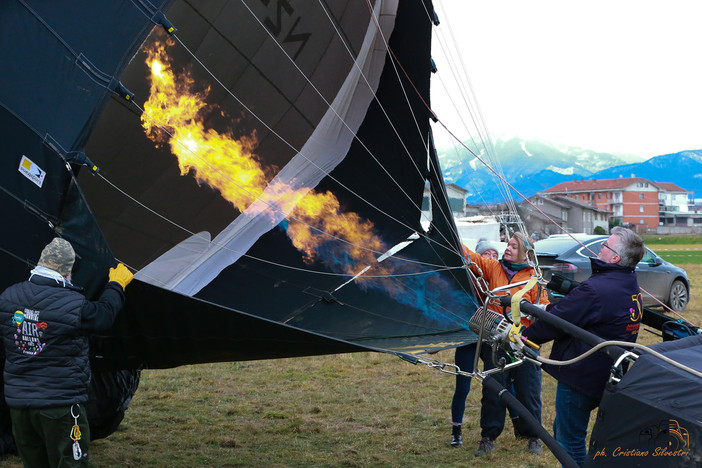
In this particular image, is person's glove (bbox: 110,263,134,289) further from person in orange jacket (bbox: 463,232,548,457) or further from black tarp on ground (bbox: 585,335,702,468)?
person in orange jacket (bbox: 463,232,548,457)

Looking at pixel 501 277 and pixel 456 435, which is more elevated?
pixel 501 277

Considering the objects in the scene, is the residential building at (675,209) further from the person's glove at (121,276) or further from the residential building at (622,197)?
the person's glove at (121,276)

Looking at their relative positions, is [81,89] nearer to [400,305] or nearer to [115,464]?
[115,464]

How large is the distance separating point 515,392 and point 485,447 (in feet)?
1.38

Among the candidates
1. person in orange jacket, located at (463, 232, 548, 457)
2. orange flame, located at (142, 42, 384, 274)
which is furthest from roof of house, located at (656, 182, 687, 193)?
person in orange jacket, located at (463, 232, 548, 457)

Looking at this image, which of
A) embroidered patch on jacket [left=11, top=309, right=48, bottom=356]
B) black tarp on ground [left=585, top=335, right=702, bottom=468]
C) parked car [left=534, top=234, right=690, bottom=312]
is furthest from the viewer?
parked car [left=534, top=234, right=690, bottom=312]

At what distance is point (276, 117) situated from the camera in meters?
5.25

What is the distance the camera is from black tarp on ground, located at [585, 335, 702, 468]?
1969 mm

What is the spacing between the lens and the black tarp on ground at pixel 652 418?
197 centimetres

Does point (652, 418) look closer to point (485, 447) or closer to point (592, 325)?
point (592, 325)

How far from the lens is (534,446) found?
4.36 m

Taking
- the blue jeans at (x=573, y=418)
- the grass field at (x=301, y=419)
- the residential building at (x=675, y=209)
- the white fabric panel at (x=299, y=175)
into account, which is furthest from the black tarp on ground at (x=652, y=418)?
the residential building at (x=675, y=209)

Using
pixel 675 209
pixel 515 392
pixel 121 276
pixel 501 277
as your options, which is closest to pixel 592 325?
pixel 501 277

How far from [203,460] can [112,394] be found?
70 centimetres
